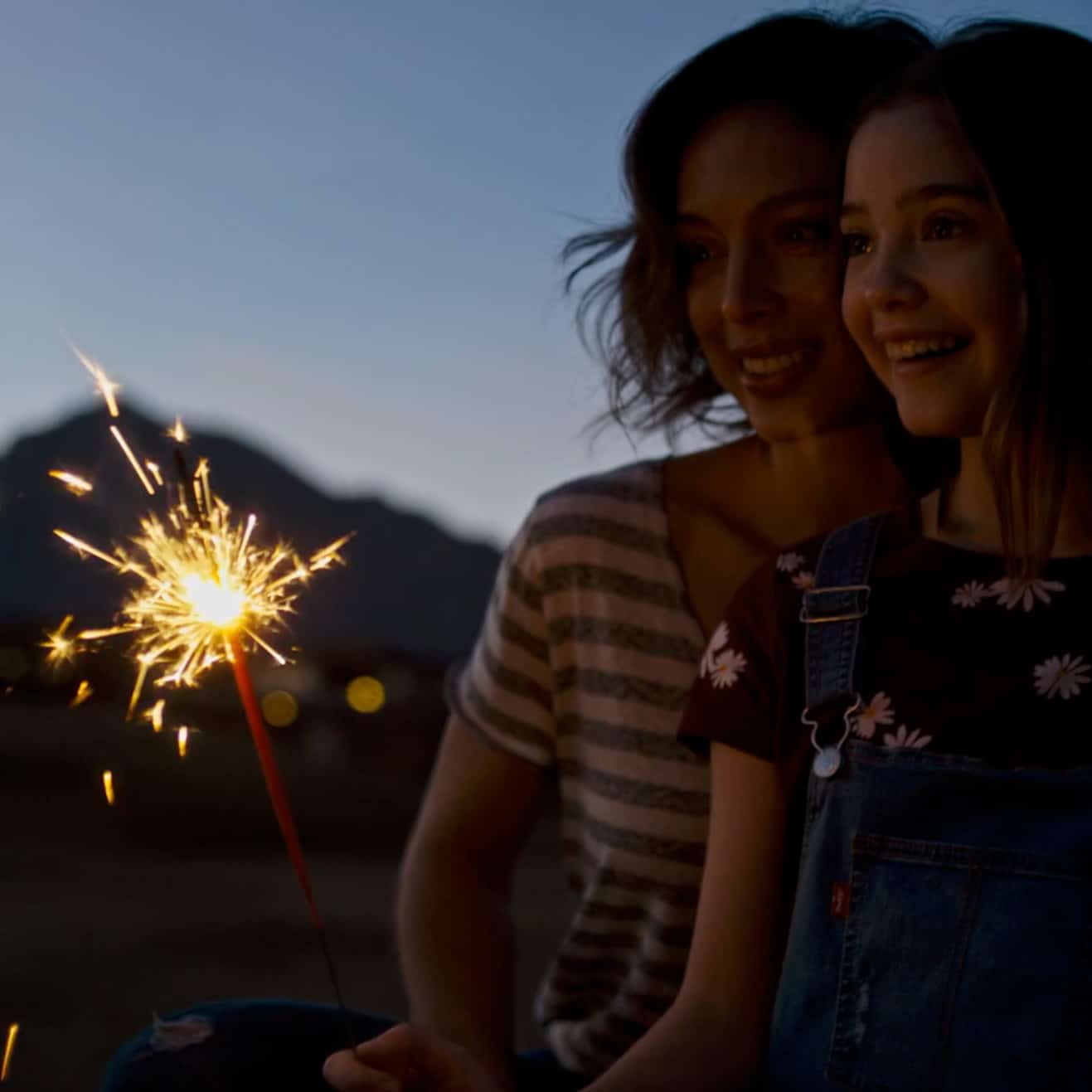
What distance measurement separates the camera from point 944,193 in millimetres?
1942

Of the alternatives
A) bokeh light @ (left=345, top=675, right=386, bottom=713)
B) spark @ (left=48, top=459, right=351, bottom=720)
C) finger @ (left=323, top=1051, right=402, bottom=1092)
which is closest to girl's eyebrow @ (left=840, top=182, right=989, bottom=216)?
spark @ (left=48, top=459, right=351, bottom=720)

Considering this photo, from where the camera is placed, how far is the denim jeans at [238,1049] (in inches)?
87.1

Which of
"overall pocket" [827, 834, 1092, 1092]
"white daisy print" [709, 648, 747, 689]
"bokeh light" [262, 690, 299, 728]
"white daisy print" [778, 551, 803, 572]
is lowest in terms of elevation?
"bokeh light" [262, 690, 299, 728]

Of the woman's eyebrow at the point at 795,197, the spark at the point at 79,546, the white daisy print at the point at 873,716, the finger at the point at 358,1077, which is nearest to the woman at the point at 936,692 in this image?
the white daisy print at the point at 873,716

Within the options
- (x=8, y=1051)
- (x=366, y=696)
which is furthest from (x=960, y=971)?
(x=366, y=696)

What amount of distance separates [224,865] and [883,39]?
26.5 ft

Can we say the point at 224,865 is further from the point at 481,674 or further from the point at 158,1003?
the point at 481,674

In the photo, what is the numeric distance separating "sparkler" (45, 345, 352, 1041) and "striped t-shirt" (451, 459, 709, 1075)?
0.52 metres

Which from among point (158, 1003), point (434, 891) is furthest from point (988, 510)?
point (158, 1003)

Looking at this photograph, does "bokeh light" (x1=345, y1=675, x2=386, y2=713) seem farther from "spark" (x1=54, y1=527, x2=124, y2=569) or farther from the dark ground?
"spark" (x1=54, y1=527, x2=124, y2=569)

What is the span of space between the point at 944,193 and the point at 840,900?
2.53 ft

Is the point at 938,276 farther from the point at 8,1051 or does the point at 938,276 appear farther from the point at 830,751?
the point at 8,1051

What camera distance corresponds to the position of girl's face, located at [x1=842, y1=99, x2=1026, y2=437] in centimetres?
192

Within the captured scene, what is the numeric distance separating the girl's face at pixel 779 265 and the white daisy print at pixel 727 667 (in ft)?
1.94
